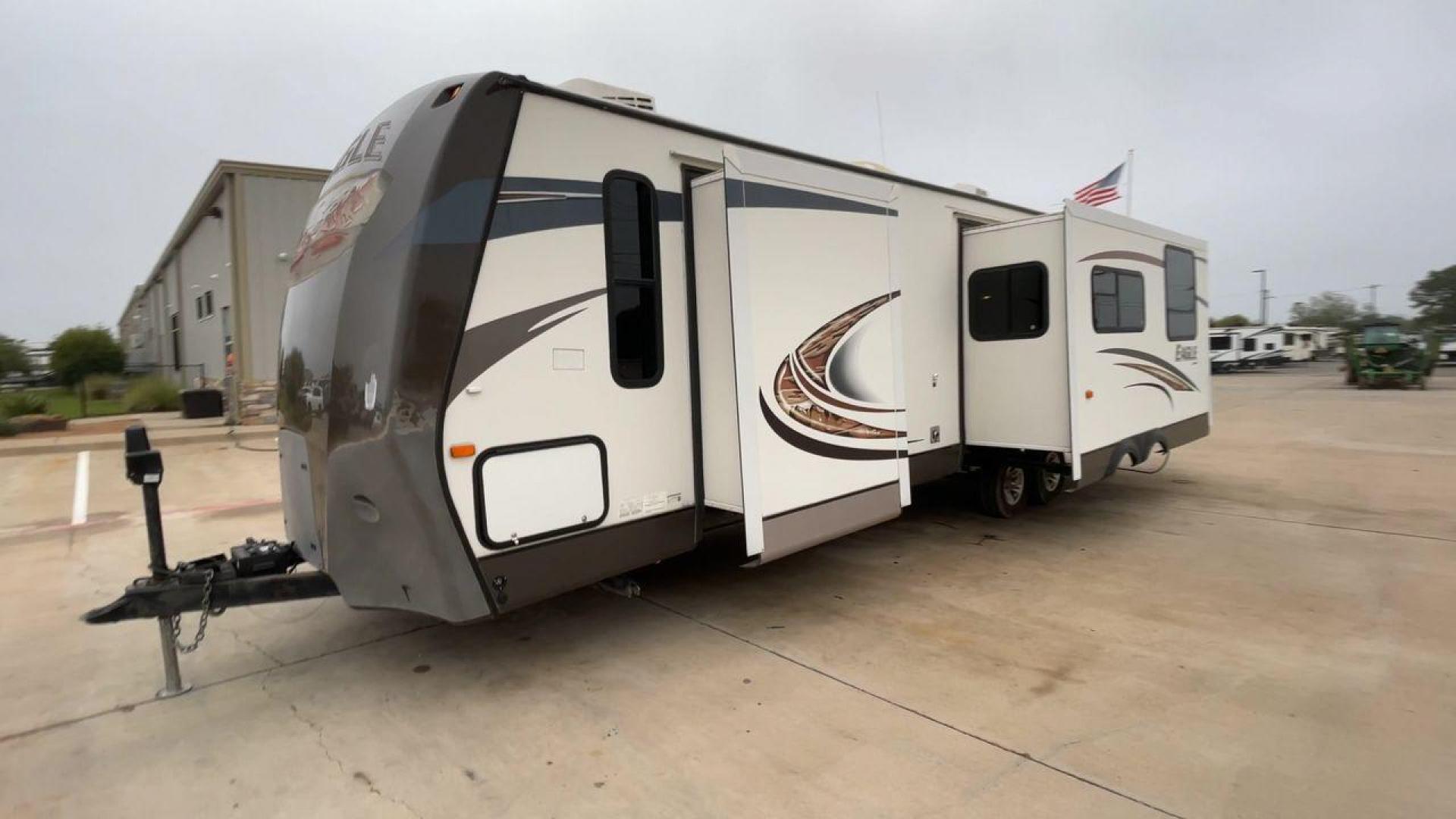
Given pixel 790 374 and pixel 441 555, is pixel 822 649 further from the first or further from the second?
pixel 441 555

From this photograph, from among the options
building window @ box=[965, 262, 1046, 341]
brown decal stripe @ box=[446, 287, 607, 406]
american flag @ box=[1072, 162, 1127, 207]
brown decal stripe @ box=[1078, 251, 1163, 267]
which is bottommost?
brown decal stripe @ box=[446, 287, 607, 406]

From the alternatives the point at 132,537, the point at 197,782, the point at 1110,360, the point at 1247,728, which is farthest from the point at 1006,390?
the point at 132,537

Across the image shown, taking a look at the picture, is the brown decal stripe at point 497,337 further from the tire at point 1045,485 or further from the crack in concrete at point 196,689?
the tire at point 1045,485

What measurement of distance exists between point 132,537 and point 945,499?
310 inches

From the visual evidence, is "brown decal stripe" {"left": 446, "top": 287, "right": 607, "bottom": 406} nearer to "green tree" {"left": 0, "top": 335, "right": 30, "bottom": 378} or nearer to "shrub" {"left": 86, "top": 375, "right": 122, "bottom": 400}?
"shrub" {"left": 86, "top": 375, "right": 122, "bottom": 400}

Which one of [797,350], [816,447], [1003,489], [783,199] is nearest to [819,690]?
[816,447]

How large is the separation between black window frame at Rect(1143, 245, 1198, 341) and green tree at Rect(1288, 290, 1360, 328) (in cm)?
7793

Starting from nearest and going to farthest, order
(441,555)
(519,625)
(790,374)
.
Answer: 1. (441,555)
2. (790,374)
3. (519,625)

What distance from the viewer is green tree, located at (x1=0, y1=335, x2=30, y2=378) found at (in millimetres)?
27842

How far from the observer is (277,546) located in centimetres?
409

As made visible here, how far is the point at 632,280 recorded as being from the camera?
4.00 m

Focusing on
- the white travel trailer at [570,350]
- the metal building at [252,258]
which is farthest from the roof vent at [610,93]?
the metal building at [252,258]

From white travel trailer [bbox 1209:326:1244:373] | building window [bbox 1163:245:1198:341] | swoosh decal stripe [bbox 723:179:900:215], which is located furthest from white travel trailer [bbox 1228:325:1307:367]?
swoosh decal stripe [bbox 723:179:900:215]

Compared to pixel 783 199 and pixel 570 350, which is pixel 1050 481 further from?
pixel 570 350
